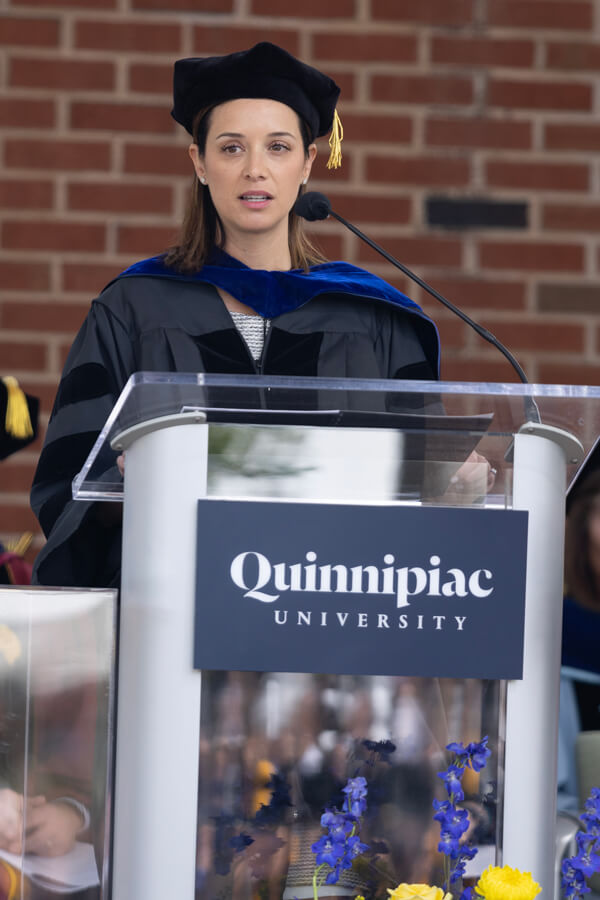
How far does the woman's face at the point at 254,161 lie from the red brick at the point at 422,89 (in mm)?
1526

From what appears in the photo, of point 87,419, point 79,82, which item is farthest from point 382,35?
point 87,419

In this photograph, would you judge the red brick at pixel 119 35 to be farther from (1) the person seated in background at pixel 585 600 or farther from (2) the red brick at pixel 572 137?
(1) the person seated in background at pixel 585 600

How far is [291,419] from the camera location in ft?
3.32

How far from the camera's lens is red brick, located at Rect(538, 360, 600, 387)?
3.35 meters

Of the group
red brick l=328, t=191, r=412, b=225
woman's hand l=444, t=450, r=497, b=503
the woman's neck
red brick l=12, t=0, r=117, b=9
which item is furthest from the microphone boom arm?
red brick l=12, t=0, r=117, b=9

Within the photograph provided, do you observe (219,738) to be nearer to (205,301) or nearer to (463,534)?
(463,534)

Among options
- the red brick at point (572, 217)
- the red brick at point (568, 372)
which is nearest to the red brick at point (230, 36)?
the red brick at point (572, 217)

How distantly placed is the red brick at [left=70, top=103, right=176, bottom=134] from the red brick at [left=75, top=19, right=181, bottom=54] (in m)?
0.16

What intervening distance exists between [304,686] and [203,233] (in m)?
1.15

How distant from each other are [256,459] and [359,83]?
2567mm

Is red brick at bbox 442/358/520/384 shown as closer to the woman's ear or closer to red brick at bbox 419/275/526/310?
red brick at bbox 419/275/526/310

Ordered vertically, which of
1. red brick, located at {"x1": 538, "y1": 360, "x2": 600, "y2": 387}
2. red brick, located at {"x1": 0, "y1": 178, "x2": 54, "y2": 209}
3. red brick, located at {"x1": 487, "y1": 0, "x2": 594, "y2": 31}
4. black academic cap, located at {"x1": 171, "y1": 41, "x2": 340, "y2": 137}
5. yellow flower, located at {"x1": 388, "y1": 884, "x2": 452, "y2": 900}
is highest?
red brick, located at {"x1": 487, "y1": 0, "x2": 594, "y2": 31}

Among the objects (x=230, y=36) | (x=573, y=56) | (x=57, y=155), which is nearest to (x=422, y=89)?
(x=573, y=56)

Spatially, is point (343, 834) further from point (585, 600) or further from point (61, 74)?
point (61, 74)
